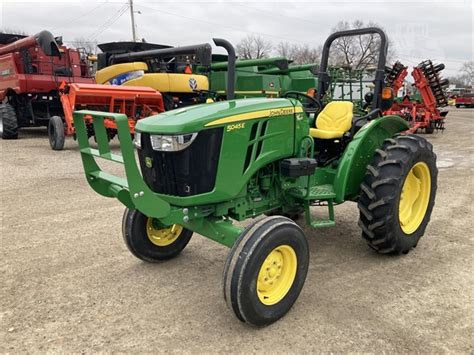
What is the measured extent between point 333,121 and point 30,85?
31.0 feet

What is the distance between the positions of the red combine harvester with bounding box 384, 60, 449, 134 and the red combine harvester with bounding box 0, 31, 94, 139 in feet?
30.7

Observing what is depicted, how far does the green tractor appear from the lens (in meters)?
2.61

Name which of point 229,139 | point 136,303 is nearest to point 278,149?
point 229,139

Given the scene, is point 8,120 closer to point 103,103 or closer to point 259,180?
point 103,103

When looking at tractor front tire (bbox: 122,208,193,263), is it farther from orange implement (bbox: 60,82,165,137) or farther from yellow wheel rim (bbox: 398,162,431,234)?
orange implement (bbox: 60,82,165,137)

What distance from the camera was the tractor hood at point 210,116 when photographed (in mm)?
2645

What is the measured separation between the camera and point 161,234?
362cm

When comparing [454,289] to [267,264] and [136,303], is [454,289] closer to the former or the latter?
[267,264]

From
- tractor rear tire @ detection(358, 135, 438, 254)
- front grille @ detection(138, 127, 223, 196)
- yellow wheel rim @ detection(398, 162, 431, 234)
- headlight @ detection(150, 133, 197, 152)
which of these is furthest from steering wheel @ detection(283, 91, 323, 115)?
headlight @ detection(150, 133, 197, 152)

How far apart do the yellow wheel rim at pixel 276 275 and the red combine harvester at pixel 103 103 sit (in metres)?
5.86

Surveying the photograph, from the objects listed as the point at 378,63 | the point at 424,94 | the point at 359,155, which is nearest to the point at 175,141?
the point at 359,155

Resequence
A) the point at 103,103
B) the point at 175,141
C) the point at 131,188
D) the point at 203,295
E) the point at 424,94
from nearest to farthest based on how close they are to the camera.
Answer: the point at 131,188
the point at 175,141
the point at 203,295
the point at 103,103
the point at 424,94

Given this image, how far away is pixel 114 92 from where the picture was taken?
8.56 metres

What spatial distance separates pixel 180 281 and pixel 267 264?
0.94 metres
